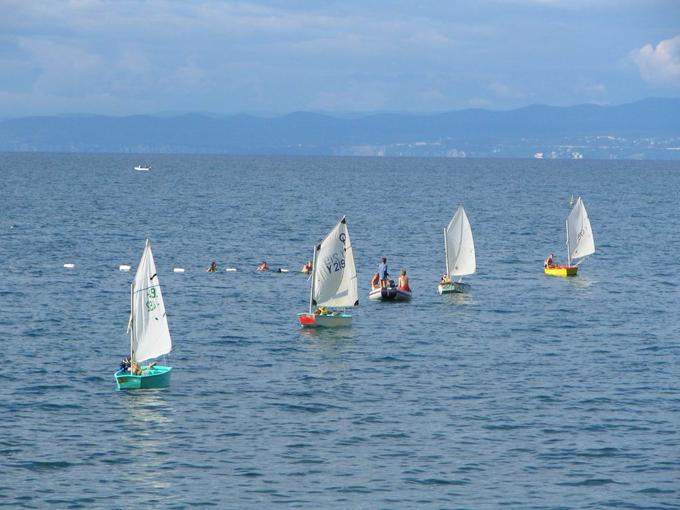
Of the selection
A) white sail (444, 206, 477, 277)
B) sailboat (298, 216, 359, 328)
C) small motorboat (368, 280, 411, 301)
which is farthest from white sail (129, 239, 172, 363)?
white sail (444, 206, 477, 277)

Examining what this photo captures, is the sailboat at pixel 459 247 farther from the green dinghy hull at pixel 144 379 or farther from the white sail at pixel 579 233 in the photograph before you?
the green dinghy hull at pixel 144 379

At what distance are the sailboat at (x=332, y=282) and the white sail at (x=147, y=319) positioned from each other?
1509 centimetres

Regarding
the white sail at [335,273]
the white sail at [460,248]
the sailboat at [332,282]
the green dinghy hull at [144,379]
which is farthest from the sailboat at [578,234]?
the green dinghy hull at [144,379]

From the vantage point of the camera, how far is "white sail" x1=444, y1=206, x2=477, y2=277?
86062 mm

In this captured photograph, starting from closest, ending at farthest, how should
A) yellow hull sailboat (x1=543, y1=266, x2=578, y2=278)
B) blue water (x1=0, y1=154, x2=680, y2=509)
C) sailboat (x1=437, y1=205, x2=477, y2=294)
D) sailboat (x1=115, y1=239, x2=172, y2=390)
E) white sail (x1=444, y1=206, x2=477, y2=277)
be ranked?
blue water (x1=0, y1=154, x2=680, y2=509) → sailboat (x1=115, y1=239, x2=172, y2=390) → sailboat (x1=437, y1=205, x2=477, y2=294) → white sail (x1=444, y1=206, x2=477, y2=277) → yellow hull sailboat (x1=543, y1=266, x2=578, y2=278)

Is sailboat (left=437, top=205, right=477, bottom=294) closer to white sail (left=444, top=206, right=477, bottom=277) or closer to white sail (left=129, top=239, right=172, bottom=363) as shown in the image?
white sail (left=444, top=206, right=477, bottom=277)

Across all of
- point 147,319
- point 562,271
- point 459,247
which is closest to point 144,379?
point 147,319

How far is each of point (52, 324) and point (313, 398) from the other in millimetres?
22659

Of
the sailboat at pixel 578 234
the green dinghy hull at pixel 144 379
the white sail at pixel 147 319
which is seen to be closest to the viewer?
the green dinghy hull at pixel 144 379

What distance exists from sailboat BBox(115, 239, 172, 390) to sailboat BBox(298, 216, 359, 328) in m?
15.2

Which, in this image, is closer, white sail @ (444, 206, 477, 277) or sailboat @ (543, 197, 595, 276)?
white sail @ (444, 206, 477, 277)

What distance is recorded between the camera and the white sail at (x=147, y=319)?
2090 inches

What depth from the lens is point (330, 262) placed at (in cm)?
6869

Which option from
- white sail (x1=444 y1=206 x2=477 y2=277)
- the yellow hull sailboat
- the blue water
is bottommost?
the blue water
